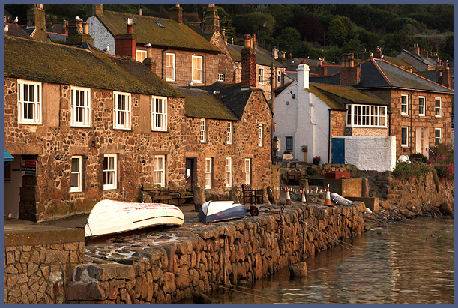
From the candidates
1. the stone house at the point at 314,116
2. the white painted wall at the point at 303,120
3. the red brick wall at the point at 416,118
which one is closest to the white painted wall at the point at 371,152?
the stone house at the point at 314,116

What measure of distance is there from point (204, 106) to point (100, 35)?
1576 cm

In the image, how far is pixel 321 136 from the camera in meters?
Answer: 63.3

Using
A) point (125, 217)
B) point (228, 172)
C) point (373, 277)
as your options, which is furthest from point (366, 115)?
point (125, 217)

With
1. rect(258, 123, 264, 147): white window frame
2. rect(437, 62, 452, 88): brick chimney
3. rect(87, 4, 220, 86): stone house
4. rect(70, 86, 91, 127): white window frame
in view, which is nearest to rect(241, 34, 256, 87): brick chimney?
rect(258, 123, 264, 147): white window frame

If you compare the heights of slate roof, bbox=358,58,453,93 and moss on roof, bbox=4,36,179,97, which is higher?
slate roof, bbox=358,58,453,93

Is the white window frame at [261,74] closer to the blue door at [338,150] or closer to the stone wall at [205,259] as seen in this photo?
the blue door at [338,150]

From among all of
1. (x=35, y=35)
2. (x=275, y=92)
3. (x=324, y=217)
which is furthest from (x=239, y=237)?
(x=275, y=92)

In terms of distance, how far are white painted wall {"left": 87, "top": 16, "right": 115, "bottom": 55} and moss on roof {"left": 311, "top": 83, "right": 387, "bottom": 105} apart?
46.1ft

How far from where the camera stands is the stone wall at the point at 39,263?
20.9m

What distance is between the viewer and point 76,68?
114ft

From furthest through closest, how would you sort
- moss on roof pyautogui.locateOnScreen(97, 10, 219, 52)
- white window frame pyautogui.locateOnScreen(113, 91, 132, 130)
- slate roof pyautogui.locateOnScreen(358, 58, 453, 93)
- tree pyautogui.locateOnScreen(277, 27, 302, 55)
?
tree pyautogui.locateOnScreen(277, 27, 302, 55)
slate roof pyautogui.locateOnScreen(358, 58, 453, 93)
moss on roof pyautogui.locateOnScreen(97, 10, 219, 52)
white window frame pyautogui.locateOnScreen(113, 91, 132, 130)

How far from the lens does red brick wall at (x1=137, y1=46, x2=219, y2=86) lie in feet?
192

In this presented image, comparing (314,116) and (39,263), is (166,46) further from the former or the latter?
(39,263)

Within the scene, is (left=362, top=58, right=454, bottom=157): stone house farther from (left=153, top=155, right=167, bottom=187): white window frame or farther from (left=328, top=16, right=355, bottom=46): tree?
(left=328, top=16, right=355, bottom=46): tree
